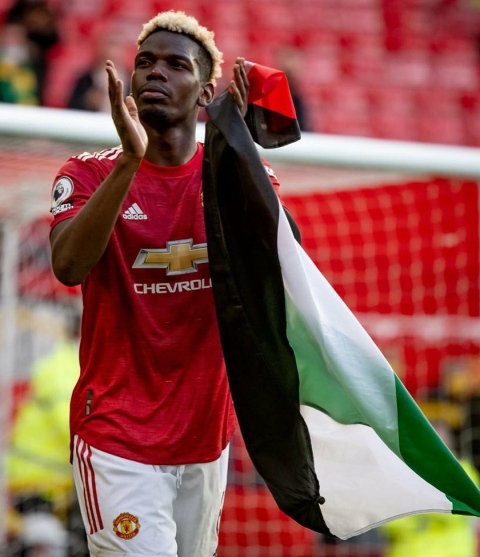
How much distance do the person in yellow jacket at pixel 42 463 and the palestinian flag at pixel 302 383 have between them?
2491 mm

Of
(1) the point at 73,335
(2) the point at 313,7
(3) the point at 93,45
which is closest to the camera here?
(1) the point at 73,335

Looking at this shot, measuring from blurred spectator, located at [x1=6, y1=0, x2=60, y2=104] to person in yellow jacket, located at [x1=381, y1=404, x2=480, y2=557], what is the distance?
15.2ft

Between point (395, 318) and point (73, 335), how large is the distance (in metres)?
2.21

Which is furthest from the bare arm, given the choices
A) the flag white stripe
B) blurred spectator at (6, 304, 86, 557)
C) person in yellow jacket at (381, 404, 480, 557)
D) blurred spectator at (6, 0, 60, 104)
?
blurred spectator at (6, 0, 60, 104)

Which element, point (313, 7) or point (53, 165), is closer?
point (53, 165)

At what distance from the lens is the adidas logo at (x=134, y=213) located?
3.07 m

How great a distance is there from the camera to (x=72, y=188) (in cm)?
300

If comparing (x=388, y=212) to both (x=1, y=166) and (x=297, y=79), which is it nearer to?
(x=1, y=166)

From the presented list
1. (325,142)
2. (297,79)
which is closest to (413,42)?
(297,79)

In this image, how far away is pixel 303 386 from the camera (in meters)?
3.17

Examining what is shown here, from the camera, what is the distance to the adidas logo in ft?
10.1

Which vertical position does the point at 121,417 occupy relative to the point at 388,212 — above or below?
below

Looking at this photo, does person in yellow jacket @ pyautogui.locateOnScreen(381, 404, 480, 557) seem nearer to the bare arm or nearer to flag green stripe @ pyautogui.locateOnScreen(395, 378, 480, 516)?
flag green stripe @ pyautogui.locateOnScreen(395, 378, 480, 516)

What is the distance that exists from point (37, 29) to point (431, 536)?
5400 millimetres
